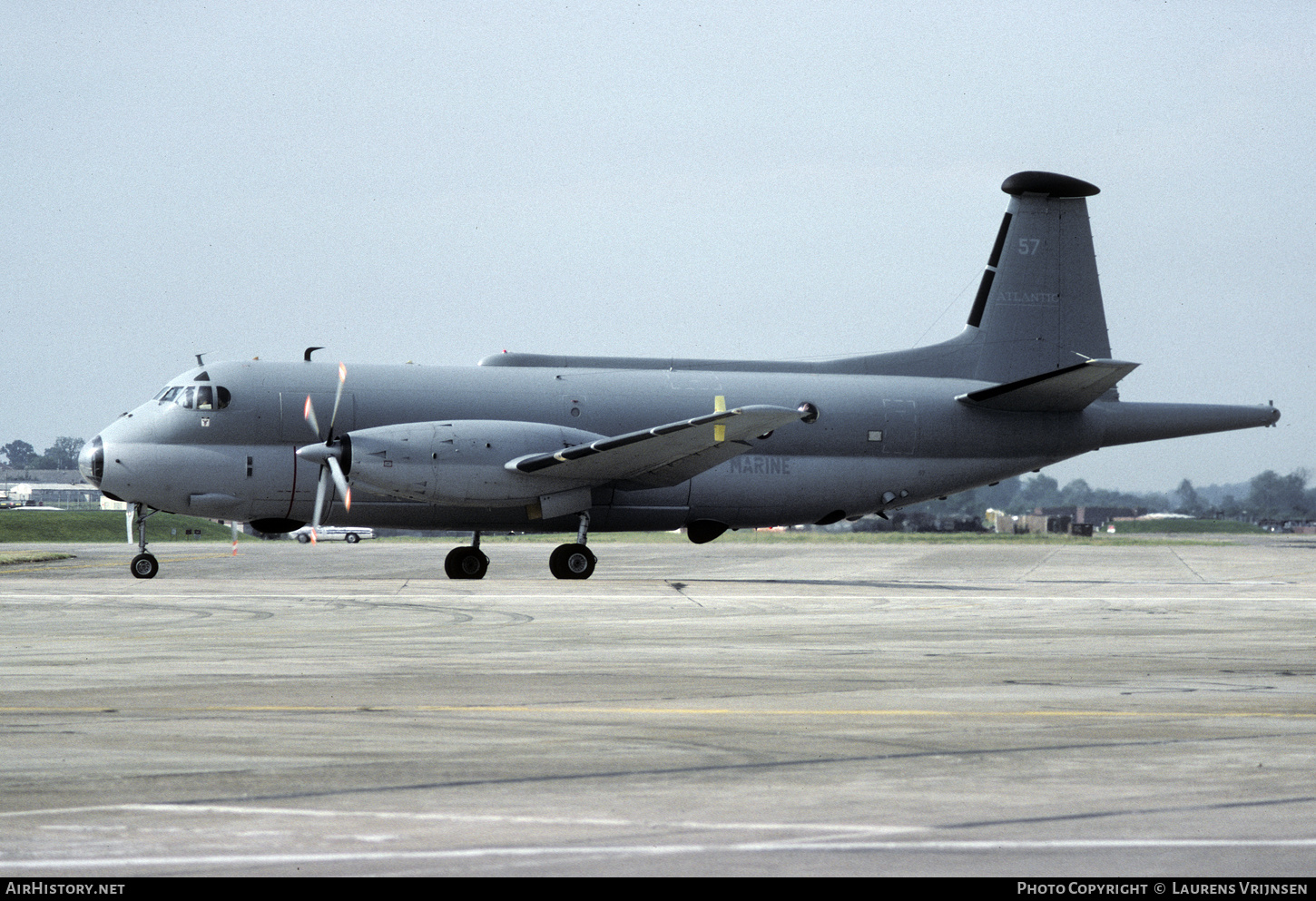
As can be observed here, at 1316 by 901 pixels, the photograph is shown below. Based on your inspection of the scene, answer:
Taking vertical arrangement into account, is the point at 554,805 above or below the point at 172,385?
below

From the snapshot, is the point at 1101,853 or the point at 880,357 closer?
Result: the point at 1101,853

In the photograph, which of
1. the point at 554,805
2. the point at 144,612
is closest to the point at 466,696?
the point at 554,805

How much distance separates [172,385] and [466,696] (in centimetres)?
2017

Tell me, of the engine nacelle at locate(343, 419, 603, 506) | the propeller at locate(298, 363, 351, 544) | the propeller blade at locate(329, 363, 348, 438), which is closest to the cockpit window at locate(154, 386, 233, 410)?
A: the propeller at locate(298, 363, 351, 544)

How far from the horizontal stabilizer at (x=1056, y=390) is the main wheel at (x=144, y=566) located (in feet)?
62.9

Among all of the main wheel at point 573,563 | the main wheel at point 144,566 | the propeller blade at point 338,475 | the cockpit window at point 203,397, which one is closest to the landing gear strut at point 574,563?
the main wheel at point 573,563

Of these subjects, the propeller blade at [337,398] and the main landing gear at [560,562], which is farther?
the main landing gear at [560,562]

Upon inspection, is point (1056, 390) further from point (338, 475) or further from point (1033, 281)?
point (338, 475)

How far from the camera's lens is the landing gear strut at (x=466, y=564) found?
29.1 metres

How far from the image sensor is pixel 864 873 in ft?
17.5

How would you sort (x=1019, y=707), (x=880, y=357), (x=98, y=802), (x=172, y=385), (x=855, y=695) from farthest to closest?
(x=880, y=357)
(x=172, y=385)
(x=855, y=695)
(x=1019, y=707)
(x=98, y=802)

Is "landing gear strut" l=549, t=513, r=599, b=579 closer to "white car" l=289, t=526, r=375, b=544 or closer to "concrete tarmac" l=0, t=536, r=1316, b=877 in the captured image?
"concrete tarmac" l=0, t=536, r=1316, b=877

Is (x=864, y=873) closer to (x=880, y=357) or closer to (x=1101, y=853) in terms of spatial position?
(x=1101, y=853)

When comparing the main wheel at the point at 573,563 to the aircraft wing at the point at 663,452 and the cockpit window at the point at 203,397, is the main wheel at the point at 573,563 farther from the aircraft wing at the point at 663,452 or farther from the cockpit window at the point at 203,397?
the cockpit window at the point at 203,397
